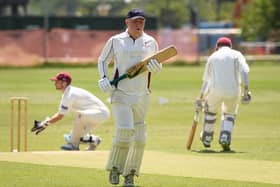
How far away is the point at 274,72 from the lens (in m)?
48.4

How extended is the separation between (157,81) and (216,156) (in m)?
24.4

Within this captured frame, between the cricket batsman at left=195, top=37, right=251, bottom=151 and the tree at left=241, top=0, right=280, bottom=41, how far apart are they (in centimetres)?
5279

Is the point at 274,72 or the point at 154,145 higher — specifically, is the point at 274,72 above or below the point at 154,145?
below

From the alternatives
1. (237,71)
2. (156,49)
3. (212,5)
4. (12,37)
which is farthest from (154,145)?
(212,5)

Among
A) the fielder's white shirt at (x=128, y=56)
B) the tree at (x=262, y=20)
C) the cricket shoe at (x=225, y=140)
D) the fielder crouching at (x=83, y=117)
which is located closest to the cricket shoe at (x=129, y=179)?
the fielder's white shirt at (x=128, y=56)

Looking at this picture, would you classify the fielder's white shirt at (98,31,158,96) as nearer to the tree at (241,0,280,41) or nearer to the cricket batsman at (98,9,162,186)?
the cricket batsman at (98,9,162,186)

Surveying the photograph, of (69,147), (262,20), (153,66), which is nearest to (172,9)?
(262,20)

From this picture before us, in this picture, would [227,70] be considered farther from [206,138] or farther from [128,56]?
[128,56]

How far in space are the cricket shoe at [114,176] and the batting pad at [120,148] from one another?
0.04 metres

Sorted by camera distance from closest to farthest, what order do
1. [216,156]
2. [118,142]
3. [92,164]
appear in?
[118,142] < [92,164] < [216,156]

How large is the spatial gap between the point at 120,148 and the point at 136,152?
0.21 metres

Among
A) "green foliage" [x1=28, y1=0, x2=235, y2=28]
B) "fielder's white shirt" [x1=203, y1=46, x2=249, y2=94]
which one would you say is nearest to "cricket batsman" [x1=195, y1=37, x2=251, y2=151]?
"fielder's white shirt" [x1=203, y1=46, x2=249, y2=94]

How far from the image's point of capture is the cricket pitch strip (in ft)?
41.8

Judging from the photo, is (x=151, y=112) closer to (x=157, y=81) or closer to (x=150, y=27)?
(x=157, y=81)
